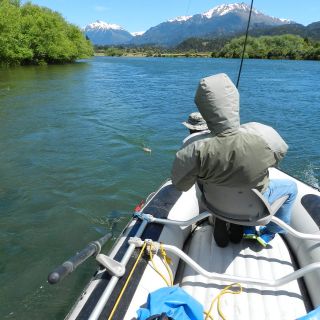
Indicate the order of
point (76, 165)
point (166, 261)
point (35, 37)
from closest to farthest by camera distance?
1. point (166, 261)
2. point (76, 165)
3. point (35, 37)

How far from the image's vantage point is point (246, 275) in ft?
10.6

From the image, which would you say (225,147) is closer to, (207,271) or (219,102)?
(219,102)

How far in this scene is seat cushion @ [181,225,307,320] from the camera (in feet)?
9.26

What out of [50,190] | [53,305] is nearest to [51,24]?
[50,190]

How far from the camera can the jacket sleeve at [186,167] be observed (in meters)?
2.61

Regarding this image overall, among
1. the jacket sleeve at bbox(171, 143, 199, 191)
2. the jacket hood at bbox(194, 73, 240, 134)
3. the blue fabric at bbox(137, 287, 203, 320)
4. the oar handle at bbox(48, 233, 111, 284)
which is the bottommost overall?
the blue fabric at bbox(137, 287, 203, 320)

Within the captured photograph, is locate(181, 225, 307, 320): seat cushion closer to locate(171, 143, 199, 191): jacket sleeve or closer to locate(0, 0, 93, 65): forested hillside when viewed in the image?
locate(171, 143, 199, 191): jacket sleeve

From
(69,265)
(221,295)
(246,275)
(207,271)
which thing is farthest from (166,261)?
(69,265)

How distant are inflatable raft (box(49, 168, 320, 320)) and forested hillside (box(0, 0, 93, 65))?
3536cm

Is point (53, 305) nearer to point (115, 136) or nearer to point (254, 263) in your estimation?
point (254, 263)

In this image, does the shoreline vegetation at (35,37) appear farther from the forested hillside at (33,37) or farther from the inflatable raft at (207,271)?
the inflatable raft at (207,271)

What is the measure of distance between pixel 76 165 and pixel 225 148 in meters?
6.24

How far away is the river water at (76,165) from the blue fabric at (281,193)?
96.6 inches

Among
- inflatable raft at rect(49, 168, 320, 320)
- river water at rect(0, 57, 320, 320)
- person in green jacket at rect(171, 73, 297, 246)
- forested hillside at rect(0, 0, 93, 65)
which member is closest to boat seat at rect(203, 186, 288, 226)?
person in green jacket at rect(171, 73, 297, 246)
